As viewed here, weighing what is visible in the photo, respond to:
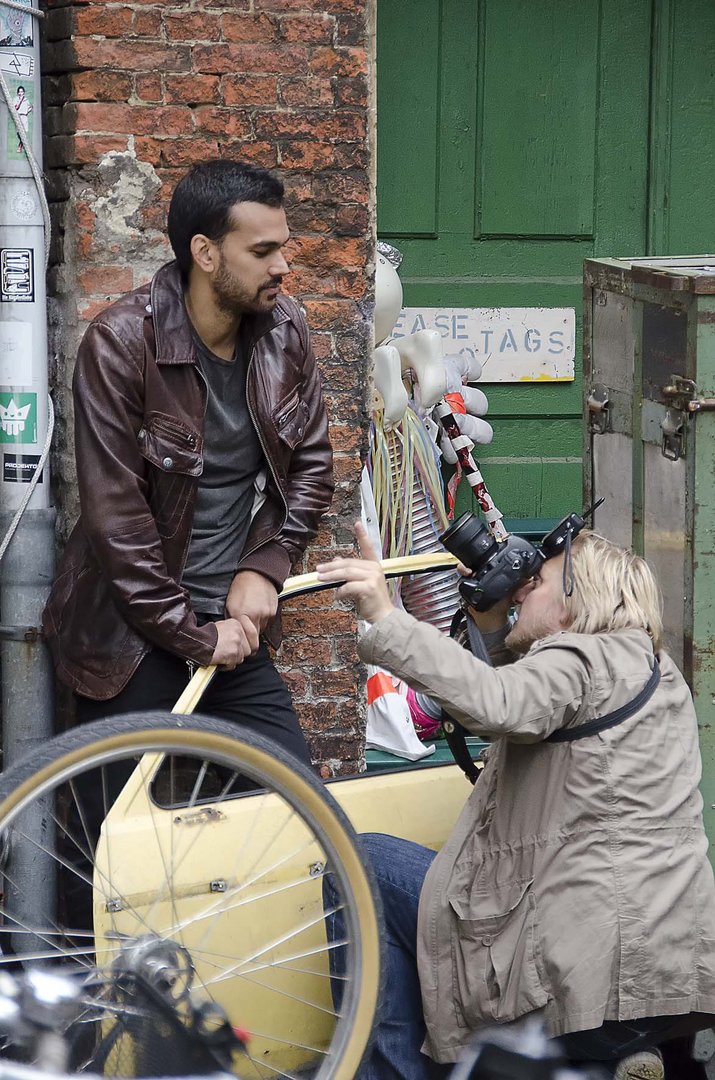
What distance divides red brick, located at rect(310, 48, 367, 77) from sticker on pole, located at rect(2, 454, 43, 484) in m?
1.28

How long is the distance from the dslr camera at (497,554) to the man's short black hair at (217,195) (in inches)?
34.0

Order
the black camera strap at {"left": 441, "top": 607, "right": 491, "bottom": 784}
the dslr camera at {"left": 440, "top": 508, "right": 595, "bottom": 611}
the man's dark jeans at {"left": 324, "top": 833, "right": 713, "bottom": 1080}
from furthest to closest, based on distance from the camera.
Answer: the black camera strap at {"left": 441, "top": 607, "right": 491, "bottom": 784}, the dslr camera at {"left": 440, "top": 508, "right": 595, "bottom": 611}, the man's dark jeans at {"left": 324, "top": 833, "right": 713, "bottom": 1080}

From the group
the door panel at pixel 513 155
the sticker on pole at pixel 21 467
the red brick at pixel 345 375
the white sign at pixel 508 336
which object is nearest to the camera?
the sticker on pole at pixel 21 467

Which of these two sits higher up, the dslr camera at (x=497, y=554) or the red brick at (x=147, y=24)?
the red brick at (x=147, y=24)

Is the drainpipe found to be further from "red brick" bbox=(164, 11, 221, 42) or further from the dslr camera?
the dslr camera

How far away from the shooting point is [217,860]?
2848mm

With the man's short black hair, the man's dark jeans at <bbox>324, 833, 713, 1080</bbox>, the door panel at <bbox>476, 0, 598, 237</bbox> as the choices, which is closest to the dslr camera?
the man's dark jeans at <bbox>324, 833, 713, 1080</bbox>

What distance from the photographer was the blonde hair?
2.79 meters

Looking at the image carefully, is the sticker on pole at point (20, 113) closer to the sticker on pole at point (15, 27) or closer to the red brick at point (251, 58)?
the sticker on pole at point (15, 27)

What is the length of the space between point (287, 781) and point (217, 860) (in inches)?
20.4

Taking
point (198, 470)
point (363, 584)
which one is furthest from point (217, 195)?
point (363, 584)

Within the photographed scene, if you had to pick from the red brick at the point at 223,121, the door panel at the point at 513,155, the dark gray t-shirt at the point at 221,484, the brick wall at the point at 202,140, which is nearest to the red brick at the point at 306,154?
the brick wall at the point at 202,140

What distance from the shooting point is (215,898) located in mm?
2826

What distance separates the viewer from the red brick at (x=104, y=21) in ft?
11.9
